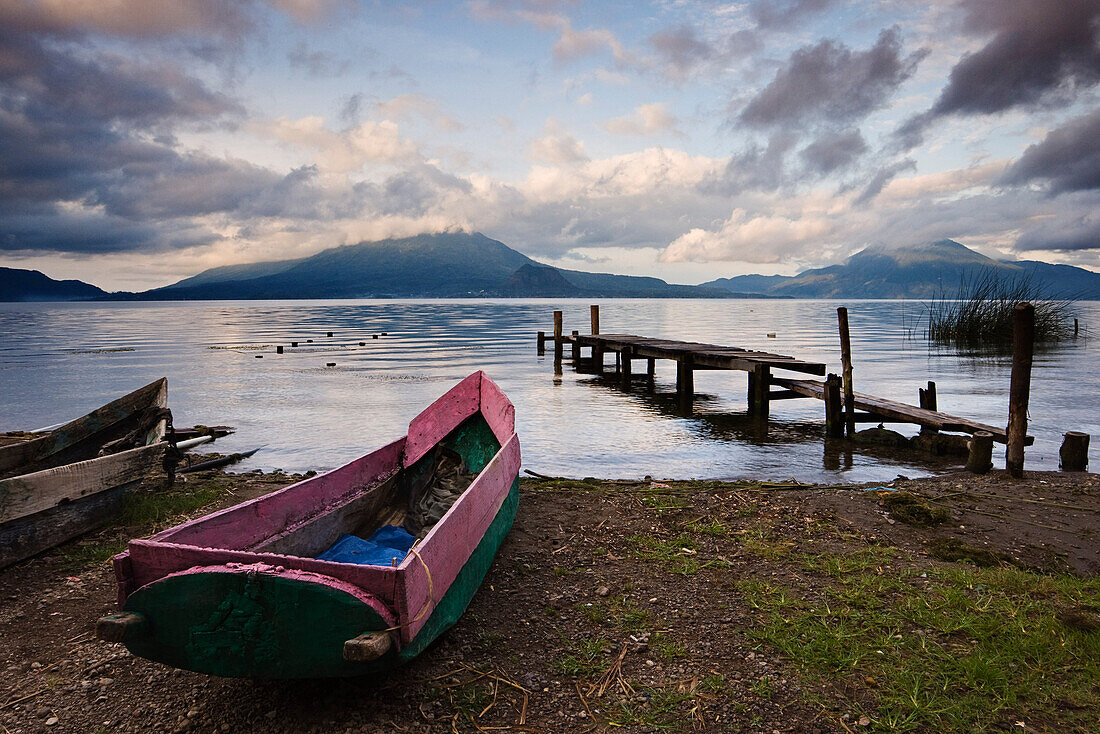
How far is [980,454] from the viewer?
10.3 m

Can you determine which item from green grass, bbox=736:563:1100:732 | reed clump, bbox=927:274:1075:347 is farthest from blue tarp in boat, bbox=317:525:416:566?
reed clump, bbox=927:274:1075:347

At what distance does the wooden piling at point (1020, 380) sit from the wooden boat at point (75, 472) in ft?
38.9

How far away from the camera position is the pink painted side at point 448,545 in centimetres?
354

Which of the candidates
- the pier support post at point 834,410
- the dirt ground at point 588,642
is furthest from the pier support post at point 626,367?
the dirt ground at point 588,642

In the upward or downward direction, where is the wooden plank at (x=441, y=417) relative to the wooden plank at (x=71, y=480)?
upward

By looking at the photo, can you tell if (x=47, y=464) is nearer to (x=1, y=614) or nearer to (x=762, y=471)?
(x=1, y=614)

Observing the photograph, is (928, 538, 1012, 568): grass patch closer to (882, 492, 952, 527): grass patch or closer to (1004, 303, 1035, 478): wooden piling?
(882, 492, 952, 527): grass patch

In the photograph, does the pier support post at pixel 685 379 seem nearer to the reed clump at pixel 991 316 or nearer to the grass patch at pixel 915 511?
the grass patch at pixel 915 511

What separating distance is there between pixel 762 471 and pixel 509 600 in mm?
7186

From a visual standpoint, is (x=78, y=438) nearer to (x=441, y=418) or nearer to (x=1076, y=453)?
(x=441, y=418)

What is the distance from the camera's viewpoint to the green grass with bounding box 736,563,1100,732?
3836 millimetres

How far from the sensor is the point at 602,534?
702 cm

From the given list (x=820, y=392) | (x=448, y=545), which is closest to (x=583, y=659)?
(x=448, y=545)

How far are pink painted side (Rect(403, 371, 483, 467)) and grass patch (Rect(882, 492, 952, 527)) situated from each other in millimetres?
5173
